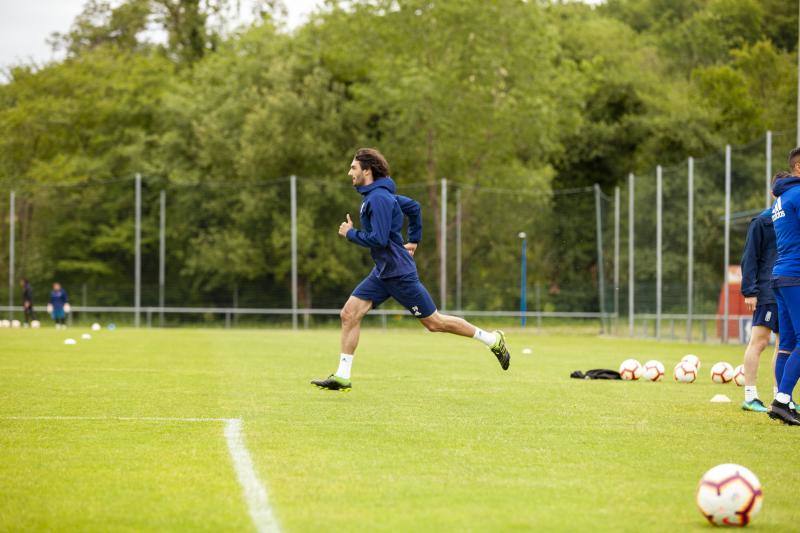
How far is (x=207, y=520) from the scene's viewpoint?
5297mm

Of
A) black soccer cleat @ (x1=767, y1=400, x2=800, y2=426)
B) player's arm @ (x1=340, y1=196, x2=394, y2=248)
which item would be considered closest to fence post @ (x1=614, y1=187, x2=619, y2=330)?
player's arm @ (x1=340, y1=196, x2=394, y2=248)

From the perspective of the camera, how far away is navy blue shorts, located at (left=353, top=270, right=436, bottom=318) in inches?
446

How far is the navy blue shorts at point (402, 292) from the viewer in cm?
1132

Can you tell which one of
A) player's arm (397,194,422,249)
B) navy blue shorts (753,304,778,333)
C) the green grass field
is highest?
player's arm (397,194,422,249)

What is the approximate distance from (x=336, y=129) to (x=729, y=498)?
1724 inches

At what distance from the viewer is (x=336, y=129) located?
48.4m

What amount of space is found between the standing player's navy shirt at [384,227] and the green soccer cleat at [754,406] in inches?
128

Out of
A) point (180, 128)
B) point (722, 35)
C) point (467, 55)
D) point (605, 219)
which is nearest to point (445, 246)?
point (605, 219)

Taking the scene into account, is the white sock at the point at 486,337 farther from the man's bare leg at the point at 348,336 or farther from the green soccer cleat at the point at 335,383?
the green soccer cleat at the point at 335,383

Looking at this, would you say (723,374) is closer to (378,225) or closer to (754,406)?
(754,406)

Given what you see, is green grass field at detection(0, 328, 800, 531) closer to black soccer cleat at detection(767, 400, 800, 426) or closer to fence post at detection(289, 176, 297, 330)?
black soccer cleat at detection(767, 400, 800, 426)

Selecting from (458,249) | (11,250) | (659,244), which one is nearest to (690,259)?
(659,244)

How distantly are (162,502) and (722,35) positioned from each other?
58861mm

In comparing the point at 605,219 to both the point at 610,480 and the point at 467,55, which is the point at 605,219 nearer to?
the point at 467,55
